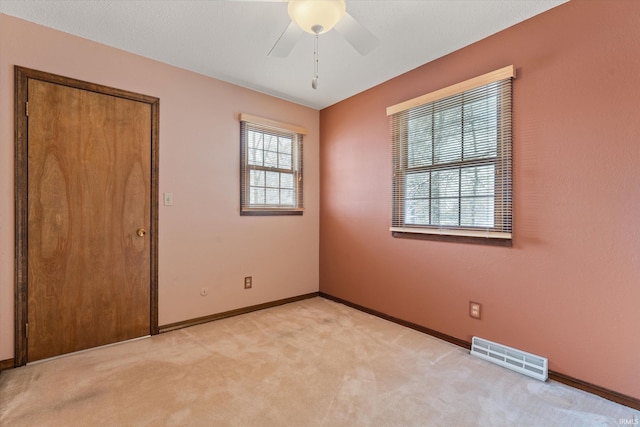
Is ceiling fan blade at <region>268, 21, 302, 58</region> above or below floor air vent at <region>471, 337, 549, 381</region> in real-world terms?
above

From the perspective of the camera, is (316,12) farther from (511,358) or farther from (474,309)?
(511,358)

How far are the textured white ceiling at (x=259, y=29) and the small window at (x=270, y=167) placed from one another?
0.63 m

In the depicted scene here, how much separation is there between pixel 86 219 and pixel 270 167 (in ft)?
5.86

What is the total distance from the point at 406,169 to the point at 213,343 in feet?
7.67

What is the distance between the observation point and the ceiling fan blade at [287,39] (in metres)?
1.73

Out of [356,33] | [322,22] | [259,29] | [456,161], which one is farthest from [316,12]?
[456,161]

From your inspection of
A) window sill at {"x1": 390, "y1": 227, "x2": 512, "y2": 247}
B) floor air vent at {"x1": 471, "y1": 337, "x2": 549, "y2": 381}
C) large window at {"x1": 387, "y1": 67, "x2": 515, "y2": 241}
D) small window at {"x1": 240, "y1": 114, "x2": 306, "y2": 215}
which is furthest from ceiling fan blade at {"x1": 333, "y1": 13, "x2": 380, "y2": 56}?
floor air vent at {"x1": 471, "y1": 337, "x2": 549, "y2": 381}

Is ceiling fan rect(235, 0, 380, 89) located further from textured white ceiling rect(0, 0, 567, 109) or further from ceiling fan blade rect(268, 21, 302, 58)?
textured white ceiling rect(0, 0, 567, 109)

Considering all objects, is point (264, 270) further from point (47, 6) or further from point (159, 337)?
point (47, 6)

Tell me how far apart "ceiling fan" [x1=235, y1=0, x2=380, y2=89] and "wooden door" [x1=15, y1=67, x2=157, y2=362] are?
1.61 m

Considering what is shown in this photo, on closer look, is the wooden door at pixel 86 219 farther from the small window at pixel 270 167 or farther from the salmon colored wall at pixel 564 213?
the salmon colored wall at pixel 564 213

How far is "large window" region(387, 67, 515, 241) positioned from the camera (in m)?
2.24

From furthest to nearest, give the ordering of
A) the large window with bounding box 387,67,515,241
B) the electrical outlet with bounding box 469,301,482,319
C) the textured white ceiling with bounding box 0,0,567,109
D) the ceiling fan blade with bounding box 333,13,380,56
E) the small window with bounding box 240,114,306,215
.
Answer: the small window with bounding box 240,114,306,215, the electrical outlet with bounding box 469,301,482,319, the large window with bounding box 387,67,515,241, the textured white ceiling with bounding box 0,0,567,109, the ceiling fan blade with bounding box 333,13,380,56

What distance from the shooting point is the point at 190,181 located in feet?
9.52
